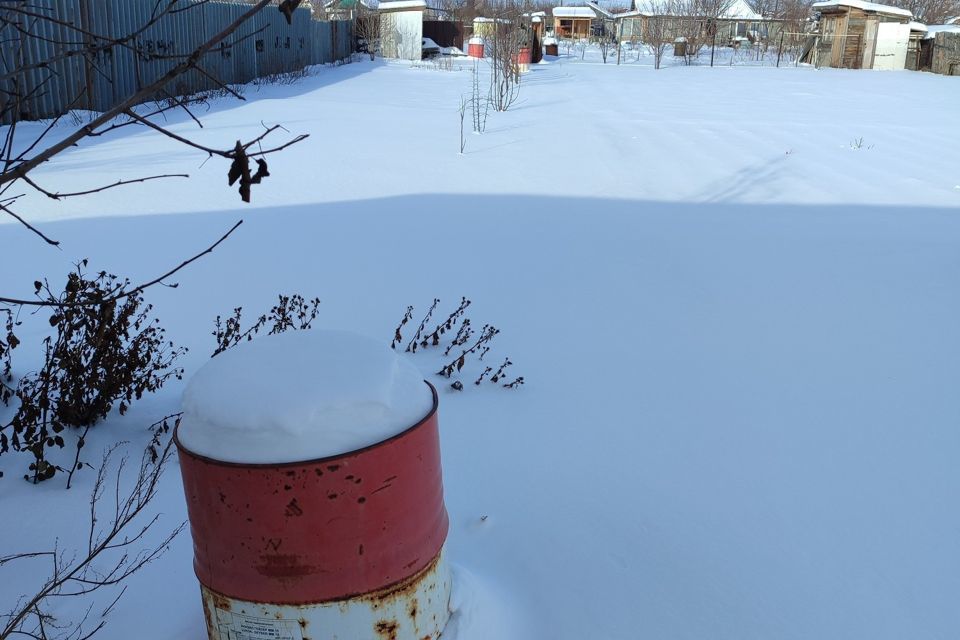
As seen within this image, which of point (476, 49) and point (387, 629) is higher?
point (476, 49)

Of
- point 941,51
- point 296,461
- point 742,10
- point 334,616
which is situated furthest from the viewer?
point 742,10

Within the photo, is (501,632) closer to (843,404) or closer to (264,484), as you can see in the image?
(264,484)

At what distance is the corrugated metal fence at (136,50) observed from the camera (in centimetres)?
905

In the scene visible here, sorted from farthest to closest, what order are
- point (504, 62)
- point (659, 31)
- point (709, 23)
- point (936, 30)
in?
point (709, 23)
point (659, 31)
point (936, 30)
point (504, 62)

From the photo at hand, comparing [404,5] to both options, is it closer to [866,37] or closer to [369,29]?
[369,29]

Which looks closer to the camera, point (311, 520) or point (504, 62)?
point (311, 520)

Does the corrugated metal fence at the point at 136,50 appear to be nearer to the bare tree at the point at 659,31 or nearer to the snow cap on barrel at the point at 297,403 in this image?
the snow cap on barrel at the point at 297,403

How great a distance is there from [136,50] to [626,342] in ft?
10.6

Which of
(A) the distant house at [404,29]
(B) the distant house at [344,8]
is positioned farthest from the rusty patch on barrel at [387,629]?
(B) the distant house at [344,8]

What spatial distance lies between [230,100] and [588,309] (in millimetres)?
11410

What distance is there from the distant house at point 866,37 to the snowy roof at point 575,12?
93.9 feet

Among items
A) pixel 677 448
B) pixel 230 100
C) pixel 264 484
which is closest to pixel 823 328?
pixel 677 448

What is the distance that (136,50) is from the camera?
4.56ft

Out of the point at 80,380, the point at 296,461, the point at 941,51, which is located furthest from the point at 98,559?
the point at 941,51
